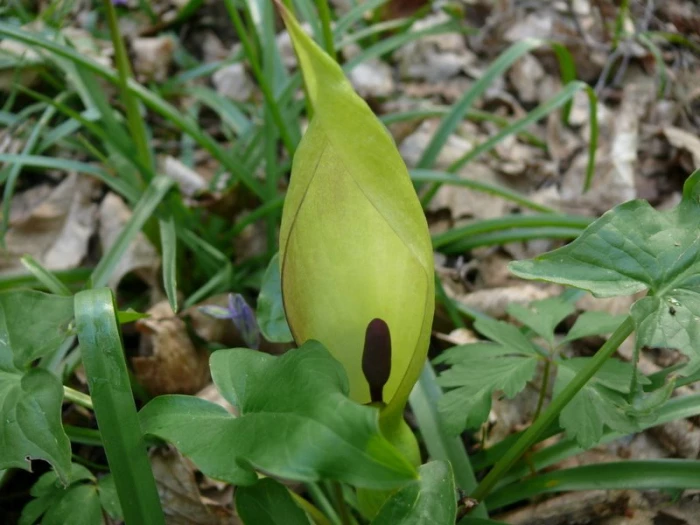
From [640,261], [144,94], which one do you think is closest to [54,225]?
[144,94]

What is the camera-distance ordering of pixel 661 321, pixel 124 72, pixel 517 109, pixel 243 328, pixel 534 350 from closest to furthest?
pixel 661 321 → pixel 534 350 → pixel 243 328 → pixel 124 72 → pixel 517 109

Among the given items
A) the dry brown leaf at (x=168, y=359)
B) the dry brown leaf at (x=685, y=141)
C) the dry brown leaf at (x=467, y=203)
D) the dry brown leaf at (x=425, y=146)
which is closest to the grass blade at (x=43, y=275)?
the dry brown leaf at (x=168, y=359)

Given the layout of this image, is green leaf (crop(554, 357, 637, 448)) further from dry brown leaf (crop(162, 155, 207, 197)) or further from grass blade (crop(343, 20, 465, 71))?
dry brown leaf (crop(162, 155, 207, 197))

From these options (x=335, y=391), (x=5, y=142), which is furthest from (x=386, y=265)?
(x=5, y=142)

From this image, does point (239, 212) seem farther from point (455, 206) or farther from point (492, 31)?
point (492, 31)

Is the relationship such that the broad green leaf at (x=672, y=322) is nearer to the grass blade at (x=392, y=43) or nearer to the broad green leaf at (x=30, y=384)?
the broad green leaf at (x=30, y=384)

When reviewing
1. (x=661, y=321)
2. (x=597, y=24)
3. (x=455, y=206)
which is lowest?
(x=455, y=206)

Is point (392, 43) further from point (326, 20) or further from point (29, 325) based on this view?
point (29, 325)

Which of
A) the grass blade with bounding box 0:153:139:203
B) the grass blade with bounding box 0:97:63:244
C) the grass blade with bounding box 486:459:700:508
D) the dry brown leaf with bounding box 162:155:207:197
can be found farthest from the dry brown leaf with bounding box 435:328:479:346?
the grass blade with bounding box 0:97:63:244
